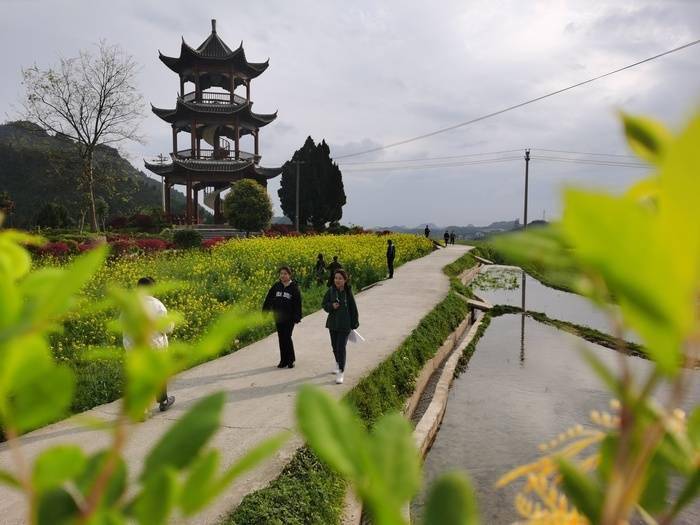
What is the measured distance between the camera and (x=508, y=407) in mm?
6770

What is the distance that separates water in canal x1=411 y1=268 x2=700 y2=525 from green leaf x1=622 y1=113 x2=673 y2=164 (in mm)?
3382

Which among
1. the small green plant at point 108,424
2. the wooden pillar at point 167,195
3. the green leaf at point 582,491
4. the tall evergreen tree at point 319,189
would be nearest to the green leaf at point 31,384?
the small green plant at point 108,424

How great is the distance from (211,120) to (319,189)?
875cm

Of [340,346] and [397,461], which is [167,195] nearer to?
[340,346]

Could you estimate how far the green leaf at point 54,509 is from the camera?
318 mm

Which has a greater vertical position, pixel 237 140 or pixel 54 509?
pixel 237 140

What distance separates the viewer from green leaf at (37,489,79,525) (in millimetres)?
318

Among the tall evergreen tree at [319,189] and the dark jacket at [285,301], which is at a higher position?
the tall evergreen tree at [319,189]

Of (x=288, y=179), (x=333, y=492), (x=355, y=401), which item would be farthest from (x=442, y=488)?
(x=288, y=179)

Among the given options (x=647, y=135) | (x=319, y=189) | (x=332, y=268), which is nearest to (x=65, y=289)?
(x=647, y=135)

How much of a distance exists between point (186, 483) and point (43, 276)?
19 centimetres

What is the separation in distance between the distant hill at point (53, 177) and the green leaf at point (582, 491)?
26.3m

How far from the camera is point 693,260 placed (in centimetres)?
20

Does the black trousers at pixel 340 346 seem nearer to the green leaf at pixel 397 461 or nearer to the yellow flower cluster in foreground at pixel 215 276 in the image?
the yellow flower cluster in foreground at pixel 215 276
